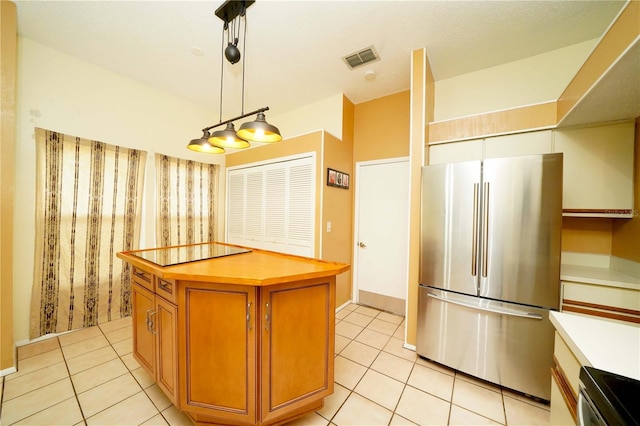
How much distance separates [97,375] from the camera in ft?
6.38

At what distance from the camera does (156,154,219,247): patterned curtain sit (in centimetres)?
333

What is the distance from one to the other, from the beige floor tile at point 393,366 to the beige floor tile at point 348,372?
0.51ft

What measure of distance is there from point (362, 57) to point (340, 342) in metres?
3.28

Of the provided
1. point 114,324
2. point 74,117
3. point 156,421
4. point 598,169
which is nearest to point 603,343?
point 598,169

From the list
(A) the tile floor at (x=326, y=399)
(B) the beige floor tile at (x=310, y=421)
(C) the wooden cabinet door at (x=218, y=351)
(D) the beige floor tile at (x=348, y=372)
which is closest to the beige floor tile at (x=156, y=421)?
(A) the tile floor at (x=326, y=399)

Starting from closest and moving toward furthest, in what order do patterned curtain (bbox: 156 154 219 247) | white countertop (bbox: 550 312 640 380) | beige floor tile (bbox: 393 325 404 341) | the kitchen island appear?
white countertop (bbox: 550 312 640 380) < the kitchen island < beige floor tile (bbox: 393 325 404 341) < patterned curtain (bbox: 156 154 219 247)

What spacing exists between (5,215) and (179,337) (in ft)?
6.80

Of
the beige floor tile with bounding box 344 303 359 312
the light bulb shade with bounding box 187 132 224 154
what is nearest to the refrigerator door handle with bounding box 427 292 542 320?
the beige floor tile with bounding box 344 303 359 312

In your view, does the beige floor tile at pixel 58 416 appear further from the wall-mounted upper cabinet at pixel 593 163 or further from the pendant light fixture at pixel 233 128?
the wall-mounted upper cabinet at pixel 593 163

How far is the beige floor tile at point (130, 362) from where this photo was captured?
2051mm

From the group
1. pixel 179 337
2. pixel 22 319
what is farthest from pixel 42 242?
pixel 179 337

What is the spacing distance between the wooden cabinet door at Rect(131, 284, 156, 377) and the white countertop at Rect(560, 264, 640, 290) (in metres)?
3.12

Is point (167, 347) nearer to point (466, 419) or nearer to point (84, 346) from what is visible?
point (84, 346)

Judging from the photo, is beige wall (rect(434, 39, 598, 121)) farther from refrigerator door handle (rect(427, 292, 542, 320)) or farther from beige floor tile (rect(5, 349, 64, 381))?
beige floor tile (rect(5, 349, 64, 381))
